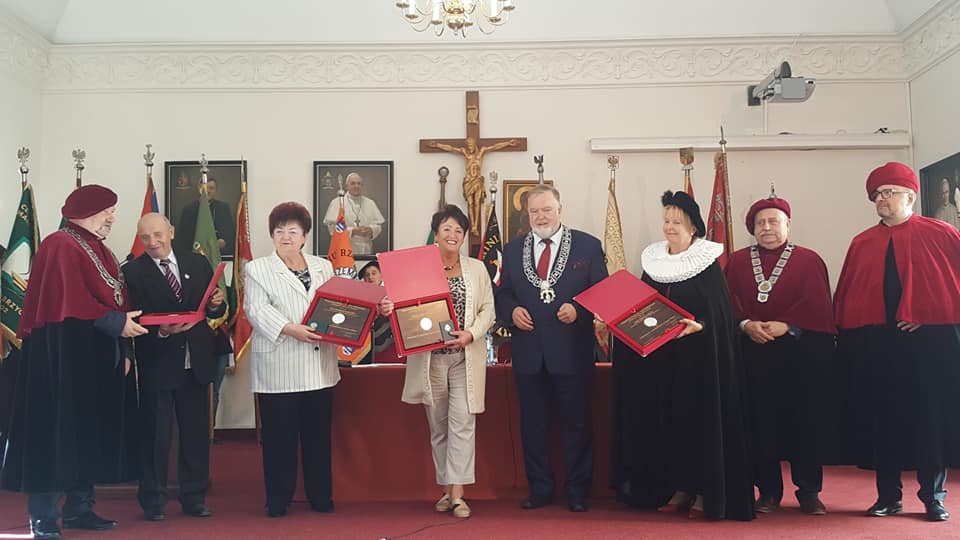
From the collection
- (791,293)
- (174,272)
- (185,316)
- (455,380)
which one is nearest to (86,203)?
(174,272)

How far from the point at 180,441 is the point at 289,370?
26.0 inches

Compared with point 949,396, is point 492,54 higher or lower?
higher

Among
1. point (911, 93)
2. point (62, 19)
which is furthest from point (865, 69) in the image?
point (62, 19)

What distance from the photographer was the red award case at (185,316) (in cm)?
370

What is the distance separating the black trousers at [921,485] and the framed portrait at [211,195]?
500 cm

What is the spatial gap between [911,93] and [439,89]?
3878mm

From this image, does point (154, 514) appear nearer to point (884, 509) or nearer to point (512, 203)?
point (884, 509)

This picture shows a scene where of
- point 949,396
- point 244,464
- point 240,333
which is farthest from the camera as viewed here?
point 240,333

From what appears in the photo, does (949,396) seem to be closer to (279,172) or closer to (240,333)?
(240,333)

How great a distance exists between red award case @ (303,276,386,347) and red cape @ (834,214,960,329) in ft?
7.53

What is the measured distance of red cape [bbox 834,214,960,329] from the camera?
12.5 ft

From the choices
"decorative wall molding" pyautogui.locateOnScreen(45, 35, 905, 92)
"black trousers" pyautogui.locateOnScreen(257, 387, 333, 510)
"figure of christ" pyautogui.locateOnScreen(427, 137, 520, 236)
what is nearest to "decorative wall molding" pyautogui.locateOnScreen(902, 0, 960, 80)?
"decorative wall molding" pyautogui.locateOnScreen(45, 35, 905, 92)

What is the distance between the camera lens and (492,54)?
700 cm

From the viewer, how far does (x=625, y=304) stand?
3.80m
